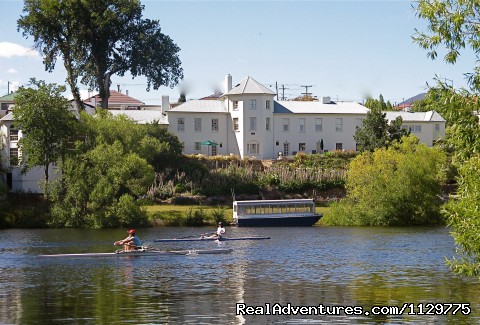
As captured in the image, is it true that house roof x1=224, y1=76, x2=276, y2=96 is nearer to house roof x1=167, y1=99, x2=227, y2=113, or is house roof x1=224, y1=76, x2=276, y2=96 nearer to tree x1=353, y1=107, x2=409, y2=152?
house roof x1=167, y1=99, x2=227, y2=113

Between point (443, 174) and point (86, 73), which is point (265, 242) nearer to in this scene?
point (443, 174)

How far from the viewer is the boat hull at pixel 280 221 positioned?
86.0 meters

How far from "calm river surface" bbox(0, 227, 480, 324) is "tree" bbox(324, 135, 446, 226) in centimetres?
1459

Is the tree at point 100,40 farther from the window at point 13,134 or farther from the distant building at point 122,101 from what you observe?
the distant building at point 122,101

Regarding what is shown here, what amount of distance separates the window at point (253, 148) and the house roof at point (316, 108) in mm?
6402

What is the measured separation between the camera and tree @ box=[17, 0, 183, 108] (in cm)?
10725

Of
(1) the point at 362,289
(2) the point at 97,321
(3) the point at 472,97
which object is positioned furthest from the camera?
(1) the point at 362,289

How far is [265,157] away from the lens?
11619cm

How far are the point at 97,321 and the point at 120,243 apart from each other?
2355cm

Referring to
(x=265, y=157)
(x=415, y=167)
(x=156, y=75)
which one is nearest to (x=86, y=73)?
(x=156, y=75)

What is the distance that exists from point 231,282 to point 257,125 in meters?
73.9

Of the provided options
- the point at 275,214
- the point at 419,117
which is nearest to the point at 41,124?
the point at 275,214

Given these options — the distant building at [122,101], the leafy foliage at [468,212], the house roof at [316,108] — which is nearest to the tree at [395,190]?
the house roof at [316,108]

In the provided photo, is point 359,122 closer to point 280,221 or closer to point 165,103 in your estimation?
point 165,103
